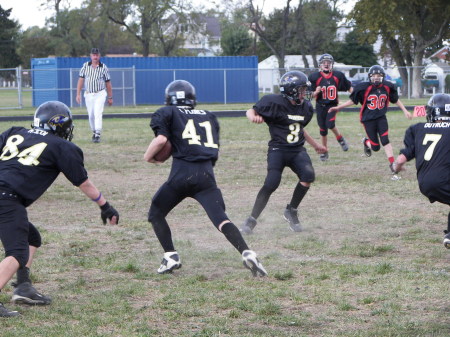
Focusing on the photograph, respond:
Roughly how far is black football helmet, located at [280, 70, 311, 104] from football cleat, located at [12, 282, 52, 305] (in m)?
3.47

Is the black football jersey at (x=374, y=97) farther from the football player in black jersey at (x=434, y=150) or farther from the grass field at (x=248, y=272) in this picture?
the football player in black jersey at (x=434, y=150)

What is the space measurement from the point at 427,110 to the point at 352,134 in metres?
12.4

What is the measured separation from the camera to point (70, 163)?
5.27 meters

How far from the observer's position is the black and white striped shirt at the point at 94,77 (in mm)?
16312

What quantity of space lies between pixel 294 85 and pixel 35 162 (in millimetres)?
3253

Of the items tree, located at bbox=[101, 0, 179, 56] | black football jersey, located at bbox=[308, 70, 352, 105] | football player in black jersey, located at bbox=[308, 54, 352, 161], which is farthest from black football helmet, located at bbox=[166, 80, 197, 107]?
tree, located at bbox=[101, 0, 179, 56]

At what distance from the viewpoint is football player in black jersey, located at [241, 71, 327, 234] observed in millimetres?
7754

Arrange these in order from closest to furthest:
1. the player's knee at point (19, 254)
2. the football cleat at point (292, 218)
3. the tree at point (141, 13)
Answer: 1. the player's knee at point (19, 254)
2. the football cleat at point (292, 218)
3. the tree at point (141, 13)

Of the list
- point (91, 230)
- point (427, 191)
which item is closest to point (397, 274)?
point (427, 191)

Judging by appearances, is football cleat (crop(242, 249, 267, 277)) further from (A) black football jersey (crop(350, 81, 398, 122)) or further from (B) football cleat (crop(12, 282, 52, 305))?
(A) black football jersey (crop(350, 81, 398, 122))

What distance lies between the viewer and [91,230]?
8086 mm

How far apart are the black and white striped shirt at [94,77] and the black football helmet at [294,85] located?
9238 millimetres

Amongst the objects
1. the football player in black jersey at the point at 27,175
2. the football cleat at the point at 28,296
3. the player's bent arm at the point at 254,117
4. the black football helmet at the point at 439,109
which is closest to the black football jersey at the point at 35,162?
the football player in black jersey at the point at 27,175

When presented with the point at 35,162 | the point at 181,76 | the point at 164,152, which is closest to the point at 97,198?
the point at 35,162
